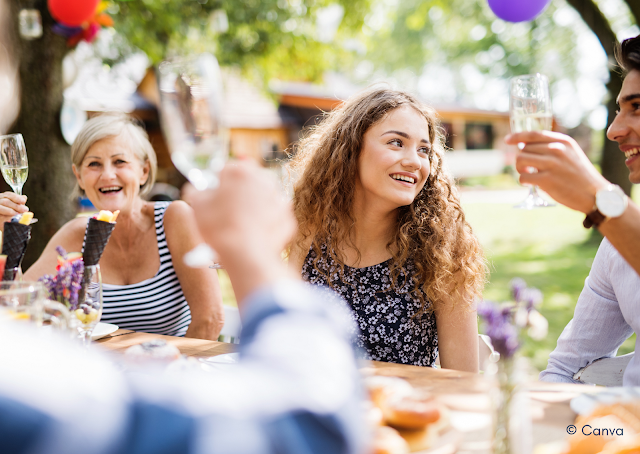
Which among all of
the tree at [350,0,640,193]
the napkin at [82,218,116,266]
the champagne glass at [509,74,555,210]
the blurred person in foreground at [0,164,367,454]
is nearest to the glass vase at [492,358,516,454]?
the blurred person in foreground at [0,164,367,454]

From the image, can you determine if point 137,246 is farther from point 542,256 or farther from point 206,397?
point 542,256

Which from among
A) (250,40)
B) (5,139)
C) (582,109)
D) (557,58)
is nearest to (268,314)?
(5,139)

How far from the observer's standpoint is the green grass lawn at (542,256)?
5578 mm

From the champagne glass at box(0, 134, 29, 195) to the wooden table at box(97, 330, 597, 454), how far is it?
889 millimetres

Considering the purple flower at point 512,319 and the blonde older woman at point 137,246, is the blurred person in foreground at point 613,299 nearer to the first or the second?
the purple flower at point 512,319

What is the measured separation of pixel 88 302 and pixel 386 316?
47.2 inches

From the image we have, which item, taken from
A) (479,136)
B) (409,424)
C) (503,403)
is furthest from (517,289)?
(479,136)

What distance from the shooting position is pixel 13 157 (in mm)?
2113

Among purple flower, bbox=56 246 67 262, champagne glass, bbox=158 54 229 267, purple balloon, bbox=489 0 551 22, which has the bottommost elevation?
Result: purple flower, bbox=56 246 67 262

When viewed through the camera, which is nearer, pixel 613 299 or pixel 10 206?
pixel 613 299

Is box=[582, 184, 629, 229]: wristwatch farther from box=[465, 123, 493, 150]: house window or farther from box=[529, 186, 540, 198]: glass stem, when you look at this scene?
box=[465, 123, 493, 150]: house window

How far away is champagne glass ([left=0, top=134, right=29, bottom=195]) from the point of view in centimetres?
208

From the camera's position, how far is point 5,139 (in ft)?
6.79

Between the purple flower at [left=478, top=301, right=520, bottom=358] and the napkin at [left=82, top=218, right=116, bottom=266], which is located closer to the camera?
the purple flower at [left=478, top=301, right=520, bottom=358]
